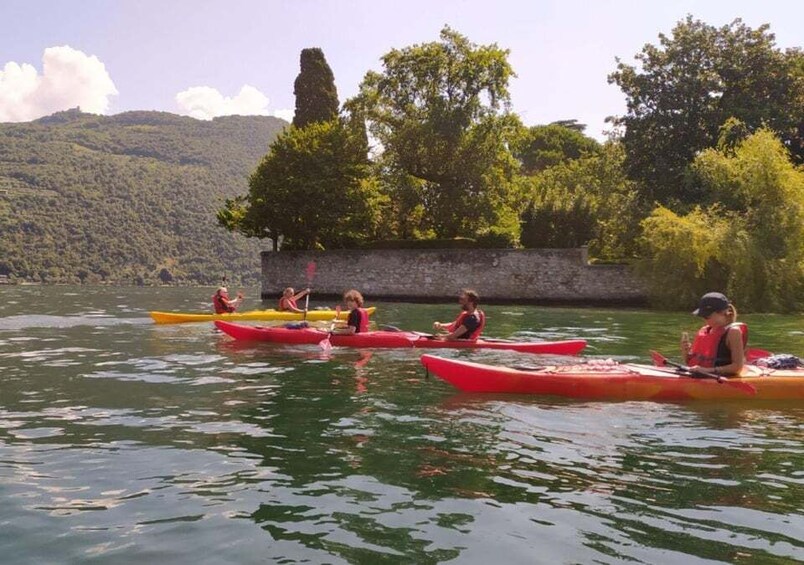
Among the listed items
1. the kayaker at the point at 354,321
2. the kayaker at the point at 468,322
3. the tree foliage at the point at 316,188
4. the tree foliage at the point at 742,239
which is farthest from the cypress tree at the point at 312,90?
the kayaker at the point at 468,322

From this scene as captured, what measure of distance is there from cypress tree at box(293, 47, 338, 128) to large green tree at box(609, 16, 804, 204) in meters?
17.5

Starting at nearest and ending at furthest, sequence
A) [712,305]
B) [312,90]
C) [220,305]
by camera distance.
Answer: [712,305] < [220,305] < [312,90]

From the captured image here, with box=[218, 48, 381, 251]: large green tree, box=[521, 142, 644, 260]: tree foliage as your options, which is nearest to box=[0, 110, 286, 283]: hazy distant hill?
box=[218, 48, 381, 251]: large green tree

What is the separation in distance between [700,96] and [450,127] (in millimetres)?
12416

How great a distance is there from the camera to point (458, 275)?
120 feet

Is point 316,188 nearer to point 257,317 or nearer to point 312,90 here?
point 312,90

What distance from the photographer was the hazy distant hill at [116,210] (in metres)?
103

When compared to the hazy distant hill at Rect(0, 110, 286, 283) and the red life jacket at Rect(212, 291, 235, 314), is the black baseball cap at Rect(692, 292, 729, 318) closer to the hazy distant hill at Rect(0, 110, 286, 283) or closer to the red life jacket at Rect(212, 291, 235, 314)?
the red life jacket at Rect(212, 291, 235, 314)

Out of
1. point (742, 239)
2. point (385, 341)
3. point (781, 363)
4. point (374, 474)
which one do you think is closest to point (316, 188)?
point (742, 239)

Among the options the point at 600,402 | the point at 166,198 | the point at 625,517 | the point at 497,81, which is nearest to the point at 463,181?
the point at 497,81

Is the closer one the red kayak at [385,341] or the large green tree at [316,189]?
the red kayak at [385,341]

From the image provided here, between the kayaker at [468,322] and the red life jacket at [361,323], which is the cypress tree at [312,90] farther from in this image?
the kayaker at [468,322]

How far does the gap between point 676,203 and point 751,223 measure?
548 cm

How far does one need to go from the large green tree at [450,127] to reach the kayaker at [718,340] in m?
30.5
